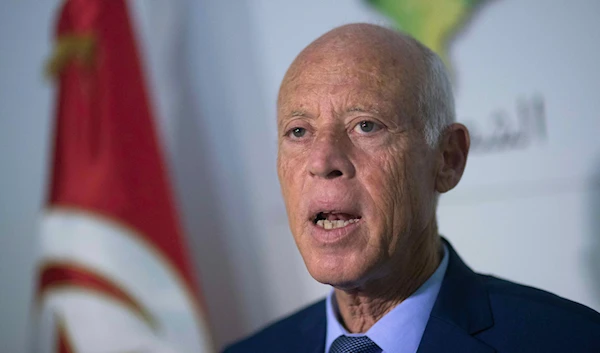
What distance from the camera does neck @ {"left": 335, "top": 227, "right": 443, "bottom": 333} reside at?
1.43 metres

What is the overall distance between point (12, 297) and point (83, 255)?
2.51 feet

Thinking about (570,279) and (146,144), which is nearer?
(570,279)

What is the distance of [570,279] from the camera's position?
83.8 inches

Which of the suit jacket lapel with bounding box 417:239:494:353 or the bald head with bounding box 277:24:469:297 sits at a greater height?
the bald head with bounding box 277:24:469:297

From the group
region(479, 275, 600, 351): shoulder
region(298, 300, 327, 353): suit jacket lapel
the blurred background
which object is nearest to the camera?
region(479, 275, 600, 351): shoulder

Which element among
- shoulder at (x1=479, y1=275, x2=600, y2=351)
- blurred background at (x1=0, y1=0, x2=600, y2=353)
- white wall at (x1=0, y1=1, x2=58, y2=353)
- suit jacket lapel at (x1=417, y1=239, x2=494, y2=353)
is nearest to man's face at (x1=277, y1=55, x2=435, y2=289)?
suit jacket lapel at (x1=417, y1=239, x2=494, y2=353)

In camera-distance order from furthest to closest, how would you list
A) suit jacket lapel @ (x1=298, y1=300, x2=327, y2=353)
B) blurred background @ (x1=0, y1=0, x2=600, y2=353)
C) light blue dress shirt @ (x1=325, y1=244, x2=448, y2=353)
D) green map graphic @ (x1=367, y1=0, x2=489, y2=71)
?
green map graphic @ (x1=367, y1=0, x2=489, y2=71), blurred background @ (x1=0, y1=0, x2=600, y2=353), suit jacket lapel @ (x1=298, y1=300, x2=327, y2=353), light blue dress shirt @ (x1=325, y1=244, x2=448, y2=353)

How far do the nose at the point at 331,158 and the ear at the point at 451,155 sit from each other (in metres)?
0.27

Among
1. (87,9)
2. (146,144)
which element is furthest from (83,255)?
(87,9)

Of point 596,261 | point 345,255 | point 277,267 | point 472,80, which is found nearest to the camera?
point 345,255

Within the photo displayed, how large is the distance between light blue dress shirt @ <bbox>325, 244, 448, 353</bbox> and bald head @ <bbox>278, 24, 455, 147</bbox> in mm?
354

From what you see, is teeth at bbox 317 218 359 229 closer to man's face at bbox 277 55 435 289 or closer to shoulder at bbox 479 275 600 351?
man's face at bbox 277 55 435 289

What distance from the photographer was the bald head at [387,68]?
1354 millimetres

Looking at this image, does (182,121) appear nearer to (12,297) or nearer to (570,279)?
(12,297)
